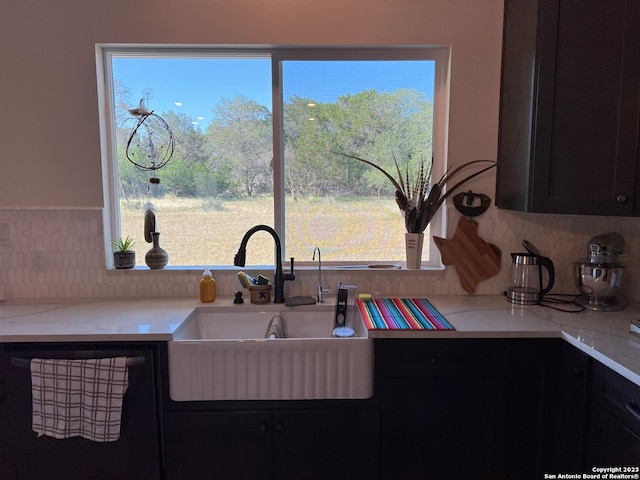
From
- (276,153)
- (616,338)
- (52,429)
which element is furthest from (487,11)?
(52,429)

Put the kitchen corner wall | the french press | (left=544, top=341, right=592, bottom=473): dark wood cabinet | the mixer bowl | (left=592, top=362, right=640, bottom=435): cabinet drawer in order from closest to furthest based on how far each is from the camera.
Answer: (left=592, top=362, right=640, bottom=435): cabinet drawer, (left=544, top=341, right=592, bottom=473): dark wood cabinet, the mixer bowl, the french press, the kitchen corner wall

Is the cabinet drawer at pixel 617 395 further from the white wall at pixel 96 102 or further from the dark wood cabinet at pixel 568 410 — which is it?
the white wall at pixel 96 102

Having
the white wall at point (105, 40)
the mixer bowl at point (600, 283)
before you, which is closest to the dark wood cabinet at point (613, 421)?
the mixer bowl at point (600, 283)

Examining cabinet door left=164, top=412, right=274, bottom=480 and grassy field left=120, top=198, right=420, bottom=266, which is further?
grassy field left=120, top=198, right=420, bottom=266

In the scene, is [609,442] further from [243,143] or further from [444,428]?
[243,143]

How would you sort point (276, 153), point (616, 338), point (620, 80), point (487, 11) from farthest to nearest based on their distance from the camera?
point (276, 153) < point (487, 11) < point (620, 80) < point (616, 338)

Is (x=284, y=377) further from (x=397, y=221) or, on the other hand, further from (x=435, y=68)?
(x=435, y=68)

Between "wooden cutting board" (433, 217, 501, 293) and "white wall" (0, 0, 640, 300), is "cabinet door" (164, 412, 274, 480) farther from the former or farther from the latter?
"wooden cutting board" (433, 217, 501, 293)

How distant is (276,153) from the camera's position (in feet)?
7.06

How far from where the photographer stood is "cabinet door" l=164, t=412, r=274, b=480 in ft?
5.25

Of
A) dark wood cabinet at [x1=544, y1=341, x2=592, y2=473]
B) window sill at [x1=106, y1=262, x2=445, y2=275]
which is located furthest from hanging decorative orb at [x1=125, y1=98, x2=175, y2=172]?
dark wood cabinet at [x1=544, y1=341, x2=592, y2=473]

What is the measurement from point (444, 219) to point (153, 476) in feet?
5.69

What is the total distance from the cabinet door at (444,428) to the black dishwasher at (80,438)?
909 millimetres

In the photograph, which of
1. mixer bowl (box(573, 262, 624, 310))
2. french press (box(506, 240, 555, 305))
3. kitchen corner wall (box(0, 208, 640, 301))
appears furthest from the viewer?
kitchen corner wall (box(0, 208, 640, 301))
